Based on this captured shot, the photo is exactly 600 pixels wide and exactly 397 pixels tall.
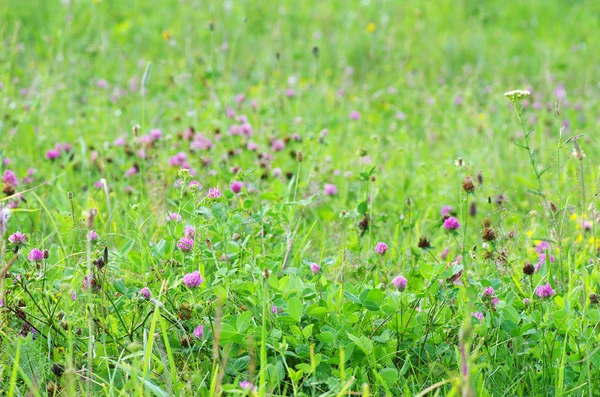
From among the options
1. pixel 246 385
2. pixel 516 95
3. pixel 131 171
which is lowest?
pixel 131 171

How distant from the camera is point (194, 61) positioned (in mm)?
5340

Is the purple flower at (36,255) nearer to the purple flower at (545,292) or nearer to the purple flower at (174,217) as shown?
the purple flower at (174,217)

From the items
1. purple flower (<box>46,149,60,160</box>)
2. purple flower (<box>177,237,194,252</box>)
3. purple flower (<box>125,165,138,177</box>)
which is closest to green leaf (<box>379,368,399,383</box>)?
purple flower (<box>177,237,194,252</box>)

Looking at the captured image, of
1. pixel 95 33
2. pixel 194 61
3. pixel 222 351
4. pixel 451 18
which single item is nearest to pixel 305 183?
pixel 222 351

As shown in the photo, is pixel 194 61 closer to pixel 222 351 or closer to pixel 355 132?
pixel 355 132

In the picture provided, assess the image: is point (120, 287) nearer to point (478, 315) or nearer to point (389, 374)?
point (389, 374)

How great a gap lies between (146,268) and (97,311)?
0.18 m

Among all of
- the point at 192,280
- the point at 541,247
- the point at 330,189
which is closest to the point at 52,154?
the point at 330,189

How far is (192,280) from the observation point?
5.71ft

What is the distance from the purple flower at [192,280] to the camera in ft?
5.70

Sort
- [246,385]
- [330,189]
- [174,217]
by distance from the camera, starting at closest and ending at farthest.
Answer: [246,385], [174,217], [330,189]

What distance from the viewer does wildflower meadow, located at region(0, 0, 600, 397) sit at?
172 centimetres

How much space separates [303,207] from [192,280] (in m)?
0.65

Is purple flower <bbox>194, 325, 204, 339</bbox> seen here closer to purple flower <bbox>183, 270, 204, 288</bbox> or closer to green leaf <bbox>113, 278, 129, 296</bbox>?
purple flower <bbox>183, 270, 204, 288</bbox>
